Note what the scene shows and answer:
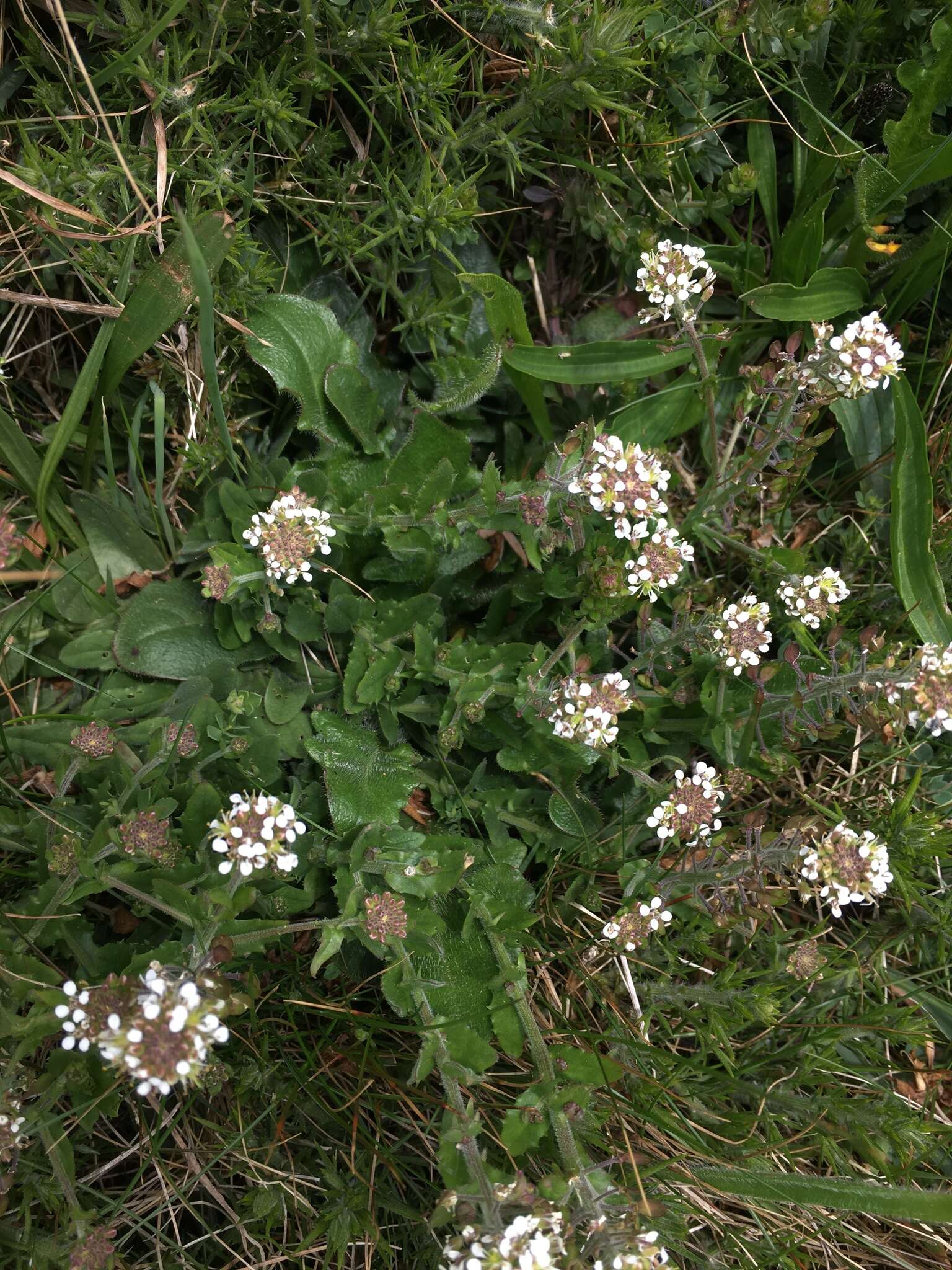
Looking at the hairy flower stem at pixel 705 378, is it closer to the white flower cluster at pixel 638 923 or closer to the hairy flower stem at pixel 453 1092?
the white flower cluster at pixel 638 923

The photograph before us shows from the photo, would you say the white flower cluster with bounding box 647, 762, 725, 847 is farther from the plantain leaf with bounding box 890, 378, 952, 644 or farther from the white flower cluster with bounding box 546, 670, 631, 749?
the plantain leaf with bounding box 890, 378, 952, 644

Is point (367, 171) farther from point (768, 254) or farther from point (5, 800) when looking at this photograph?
point (5, 800)

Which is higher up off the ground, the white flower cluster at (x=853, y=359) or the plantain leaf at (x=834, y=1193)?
the white flower cluster at (x=853, y=359)

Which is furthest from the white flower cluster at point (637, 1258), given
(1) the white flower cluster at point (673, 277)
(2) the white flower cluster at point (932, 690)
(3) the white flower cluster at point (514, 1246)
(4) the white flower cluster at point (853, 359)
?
(1) the white flower cluster at point (673, 277)

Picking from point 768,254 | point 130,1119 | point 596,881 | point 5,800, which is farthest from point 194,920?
point 768,254

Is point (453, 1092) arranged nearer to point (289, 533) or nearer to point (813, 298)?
point (289, 533)

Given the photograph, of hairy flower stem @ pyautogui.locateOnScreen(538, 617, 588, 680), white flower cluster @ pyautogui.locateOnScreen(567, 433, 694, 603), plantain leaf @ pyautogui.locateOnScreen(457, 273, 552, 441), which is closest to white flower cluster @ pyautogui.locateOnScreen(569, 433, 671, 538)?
white flower cluster @ pyautogui.locateOnScreen(567, 433, 694, 603)
